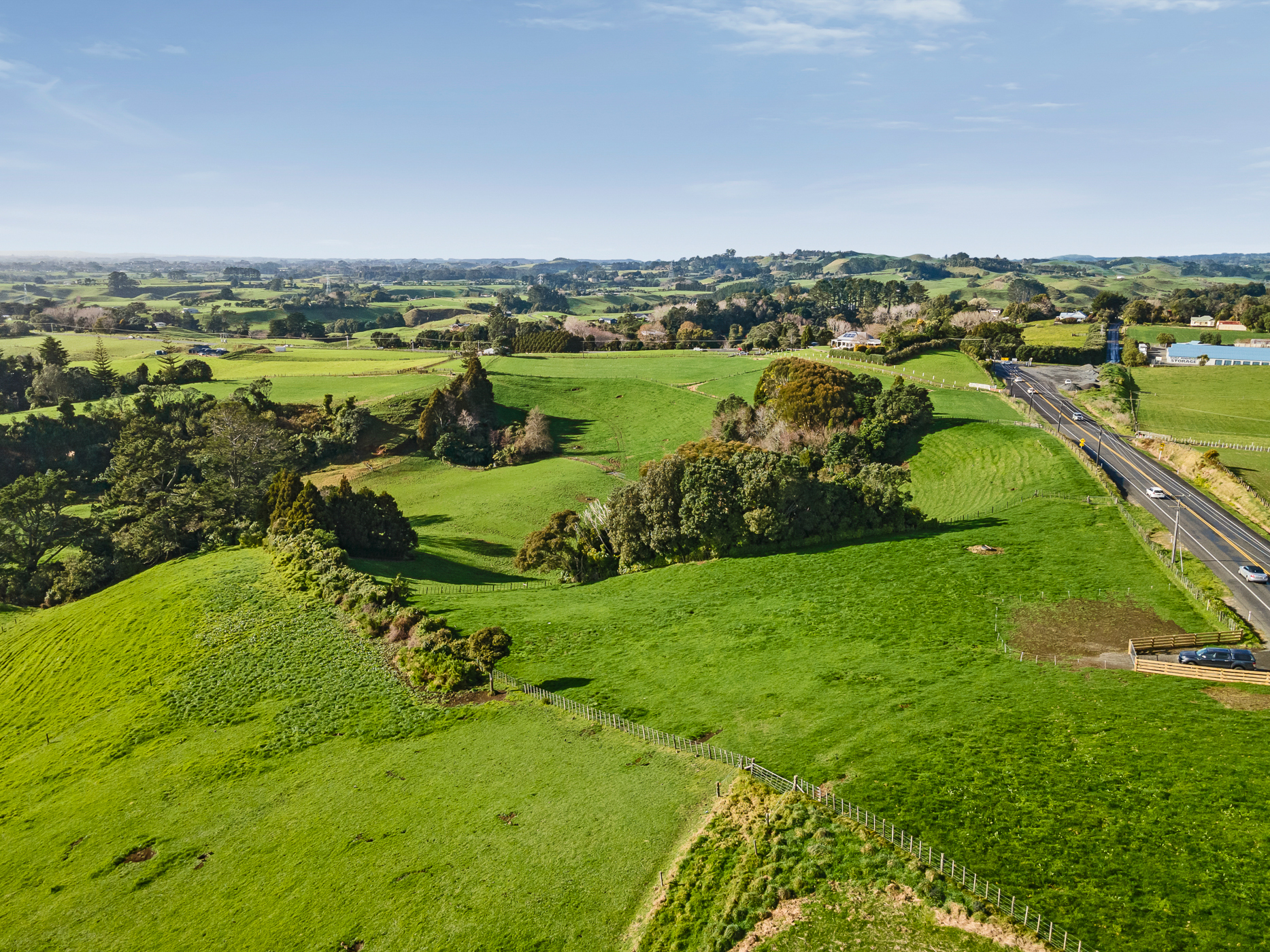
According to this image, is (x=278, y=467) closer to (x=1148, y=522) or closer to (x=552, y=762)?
(x=552, y=762)

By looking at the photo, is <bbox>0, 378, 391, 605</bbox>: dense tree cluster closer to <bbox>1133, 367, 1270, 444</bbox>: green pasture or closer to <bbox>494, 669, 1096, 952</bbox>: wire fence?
<bbox>494, 669, 1096, 952</bbox>: wire fence

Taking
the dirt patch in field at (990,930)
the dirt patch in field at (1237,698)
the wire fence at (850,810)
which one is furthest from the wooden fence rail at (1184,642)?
the dirt patch in field at (990,930)

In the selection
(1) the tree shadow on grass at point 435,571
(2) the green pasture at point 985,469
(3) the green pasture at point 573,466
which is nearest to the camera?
(1) the tree shadow on grass at point 435,571

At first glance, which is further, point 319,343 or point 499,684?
point 319,343

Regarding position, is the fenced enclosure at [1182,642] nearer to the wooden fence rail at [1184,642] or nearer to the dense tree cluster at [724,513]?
the wooden fence rail at [1184,642]

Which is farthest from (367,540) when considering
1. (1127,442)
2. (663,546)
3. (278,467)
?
(1127,442)
